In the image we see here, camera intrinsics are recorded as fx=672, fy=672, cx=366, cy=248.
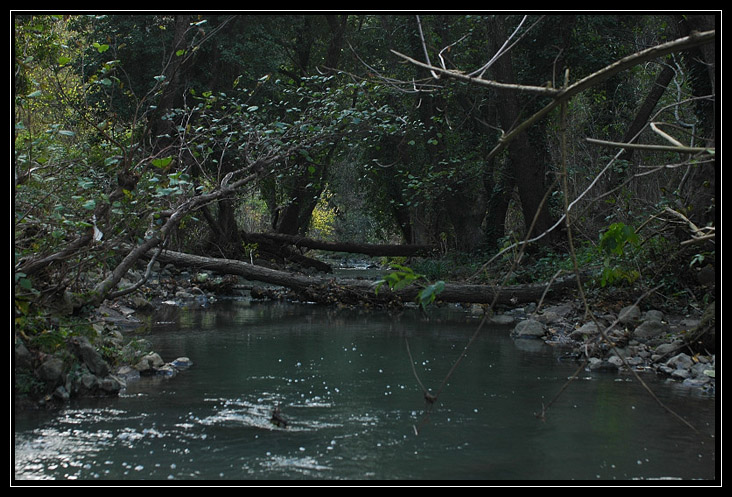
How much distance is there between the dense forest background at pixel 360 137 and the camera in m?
6.60

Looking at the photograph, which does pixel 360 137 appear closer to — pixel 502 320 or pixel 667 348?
pixel 502 320

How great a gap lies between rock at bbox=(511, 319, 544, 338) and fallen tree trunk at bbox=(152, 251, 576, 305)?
1681 millimetres

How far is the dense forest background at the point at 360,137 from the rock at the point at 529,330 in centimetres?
110

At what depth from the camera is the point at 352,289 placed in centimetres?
1277

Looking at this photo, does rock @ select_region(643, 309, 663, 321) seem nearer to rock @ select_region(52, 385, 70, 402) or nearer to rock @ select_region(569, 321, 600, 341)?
rock @ select_region(569, 321, 600, 341)

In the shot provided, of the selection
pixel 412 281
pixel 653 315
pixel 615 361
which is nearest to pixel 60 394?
pixel 412 281

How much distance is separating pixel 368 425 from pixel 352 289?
7663 millimetres

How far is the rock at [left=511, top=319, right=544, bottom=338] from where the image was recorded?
9766mm

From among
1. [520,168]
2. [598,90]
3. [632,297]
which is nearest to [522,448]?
[632,297]

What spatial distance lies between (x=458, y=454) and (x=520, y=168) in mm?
10441

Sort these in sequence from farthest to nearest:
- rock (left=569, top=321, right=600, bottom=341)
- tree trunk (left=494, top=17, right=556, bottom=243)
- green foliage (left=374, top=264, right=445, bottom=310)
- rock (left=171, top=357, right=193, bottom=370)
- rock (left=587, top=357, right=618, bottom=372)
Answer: tree trunk (left=494, top=17, right=556, bottom=243)
rock (left=569, top=321, right=600, bottom=341)
rock (left=587, top=357, right=618, bottom=372)
rock (left=171, top=357, right=193, bottom=370)
green foliage (left=374, top=264, right=445, bottom=310)

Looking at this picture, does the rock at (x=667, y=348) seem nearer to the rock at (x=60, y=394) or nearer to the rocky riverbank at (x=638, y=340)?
the rocky riverbank at (x=638, y=340)

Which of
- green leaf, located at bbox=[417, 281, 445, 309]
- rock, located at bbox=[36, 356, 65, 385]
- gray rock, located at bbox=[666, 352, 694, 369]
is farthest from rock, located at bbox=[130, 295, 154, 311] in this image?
green leaf, located at bbox=[417, 281, 445, 309]

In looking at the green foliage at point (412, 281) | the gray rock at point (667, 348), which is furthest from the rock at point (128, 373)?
the gray rock at point (667, 348)
